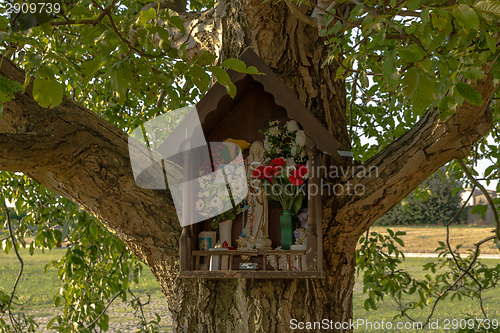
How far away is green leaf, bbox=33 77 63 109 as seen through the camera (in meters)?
1.41

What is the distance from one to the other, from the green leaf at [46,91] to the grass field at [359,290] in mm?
6597

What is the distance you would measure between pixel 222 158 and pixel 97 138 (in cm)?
66

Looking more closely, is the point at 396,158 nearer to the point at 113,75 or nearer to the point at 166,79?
the point at 166,79

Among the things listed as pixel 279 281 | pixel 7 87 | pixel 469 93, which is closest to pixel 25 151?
pixel 7 87

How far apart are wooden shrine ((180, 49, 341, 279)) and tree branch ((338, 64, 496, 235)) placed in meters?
0.20

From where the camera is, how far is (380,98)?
5.33 metres

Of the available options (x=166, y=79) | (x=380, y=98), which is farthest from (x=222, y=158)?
(x=380, y=98)

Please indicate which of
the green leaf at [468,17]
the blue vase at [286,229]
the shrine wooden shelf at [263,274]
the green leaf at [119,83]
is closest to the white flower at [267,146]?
the blue vase at [286,229]

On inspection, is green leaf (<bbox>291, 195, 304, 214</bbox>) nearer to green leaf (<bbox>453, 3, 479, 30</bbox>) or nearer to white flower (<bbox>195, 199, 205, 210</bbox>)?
white flower (<bbox>195, 199, 205, 210</bbox>)

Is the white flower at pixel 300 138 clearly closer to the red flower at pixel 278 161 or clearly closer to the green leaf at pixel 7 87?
the red flower at pixel 278 161

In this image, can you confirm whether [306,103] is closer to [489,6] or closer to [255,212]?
[255,212]

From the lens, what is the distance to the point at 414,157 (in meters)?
2.35

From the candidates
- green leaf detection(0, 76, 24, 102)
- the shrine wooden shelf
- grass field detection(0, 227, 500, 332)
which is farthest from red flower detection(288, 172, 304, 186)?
grass field detection(0, 227, 500, 332)

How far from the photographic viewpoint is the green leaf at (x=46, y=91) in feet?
4.63
